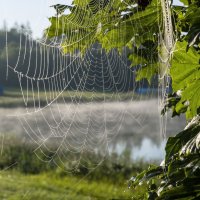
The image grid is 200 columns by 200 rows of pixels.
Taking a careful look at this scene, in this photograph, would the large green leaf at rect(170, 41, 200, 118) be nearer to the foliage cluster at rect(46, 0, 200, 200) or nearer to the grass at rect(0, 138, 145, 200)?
the foliage cluster at rect(46, 0, 200, 200)

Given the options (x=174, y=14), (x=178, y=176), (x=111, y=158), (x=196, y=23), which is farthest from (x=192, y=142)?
(x=111, y=158)

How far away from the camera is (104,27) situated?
2.77 m

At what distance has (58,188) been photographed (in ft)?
41.7

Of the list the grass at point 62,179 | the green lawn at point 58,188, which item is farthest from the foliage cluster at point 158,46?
the grass at point 62,179

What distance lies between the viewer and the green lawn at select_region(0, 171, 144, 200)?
37.1 feet

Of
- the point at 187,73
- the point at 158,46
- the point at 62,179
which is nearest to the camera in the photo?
the point at 187,73

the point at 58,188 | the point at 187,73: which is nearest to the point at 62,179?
the point at 58,188

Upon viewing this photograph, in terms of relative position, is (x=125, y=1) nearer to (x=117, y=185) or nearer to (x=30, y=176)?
(x=117, y=185)

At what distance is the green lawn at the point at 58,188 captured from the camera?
1130cm

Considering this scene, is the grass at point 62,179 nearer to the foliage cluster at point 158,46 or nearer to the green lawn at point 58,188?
the green lawn at point 58,188

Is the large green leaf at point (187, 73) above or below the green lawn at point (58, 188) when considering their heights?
above

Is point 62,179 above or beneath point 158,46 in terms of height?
beneath

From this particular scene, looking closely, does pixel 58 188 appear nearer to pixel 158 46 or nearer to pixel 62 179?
pixel 62 179

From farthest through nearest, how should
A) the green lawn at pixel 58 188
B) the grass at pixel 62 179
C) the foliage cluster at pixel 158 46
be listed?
the grass at pixel 62 179 < the green lawn at pixel 58 188 < the foliage cluster at pixel 158 46
